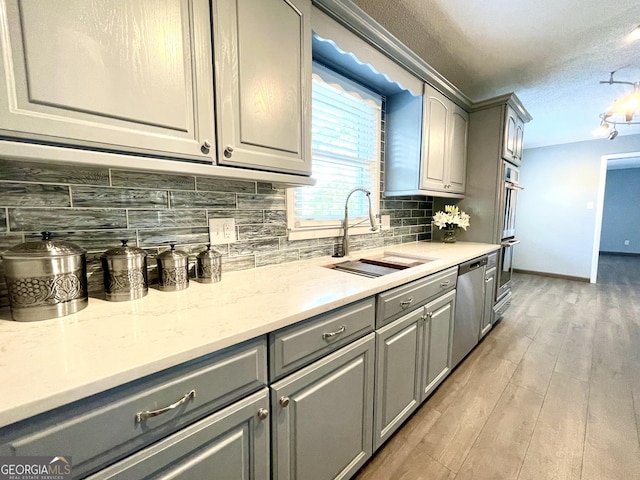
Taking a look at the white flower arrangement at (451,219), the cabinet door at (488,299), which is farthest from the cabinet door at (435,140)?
the cabinet door at (488,299)

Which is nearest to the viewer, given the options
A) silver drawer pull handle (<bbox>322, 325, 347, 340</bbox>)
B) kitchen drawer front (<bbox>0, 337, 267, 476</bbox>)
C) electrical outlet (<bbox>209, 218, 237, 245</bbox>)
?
kitchen drawer front (<bbox>0, 337, 267, 476</bbox>)

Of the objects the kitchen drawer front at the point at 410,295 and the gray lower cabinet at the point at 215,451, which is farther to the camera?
the kitchen drawer front at the point at 410,295

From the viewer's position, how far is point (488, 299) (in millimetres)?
2533

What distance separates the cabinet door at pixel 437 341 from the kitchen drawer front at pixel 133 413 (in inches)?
47.0

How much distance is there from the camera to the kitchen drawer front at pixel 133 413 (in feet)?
1.59

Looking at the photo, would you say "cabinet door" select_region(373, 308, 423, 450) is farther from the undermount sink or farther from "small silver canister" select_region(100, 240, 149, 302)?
A: "small silver canister" select_region(100, 240, 149, 302)

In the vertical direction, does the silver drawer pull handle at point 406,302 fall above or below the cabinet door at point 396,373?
above

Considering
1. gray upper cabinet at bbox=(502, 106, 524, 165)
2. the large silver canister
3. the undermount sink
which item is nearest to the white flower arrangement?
gray upper cabinet at bbox=(502, 106, 524, 165)

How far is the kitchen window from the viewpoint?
1.74 meters

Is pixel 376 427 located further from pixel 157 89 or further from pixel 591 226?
pixel 591 226

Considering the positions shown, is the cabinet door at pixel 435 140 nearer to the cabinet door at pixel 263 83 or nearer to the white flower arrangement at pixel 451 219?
the white flower arrangement at pixel 451 219

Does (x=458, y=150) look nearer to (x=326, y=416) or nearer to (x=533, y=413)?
(x=533, y=413)

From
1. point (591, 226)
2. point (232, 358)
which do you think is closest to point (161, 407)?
point (232, 358)

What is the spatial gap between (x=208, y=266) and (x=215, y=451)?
2.26 ft
